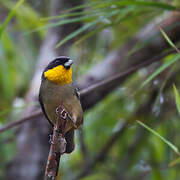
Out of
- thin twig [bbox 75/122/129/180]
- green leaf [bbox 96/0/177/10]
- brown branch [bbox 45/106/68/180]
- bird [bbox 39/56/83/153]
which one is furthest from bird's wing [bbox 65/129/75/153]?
thin twig [bbox 75/122/129/180]

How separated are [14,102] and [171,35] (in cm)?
191

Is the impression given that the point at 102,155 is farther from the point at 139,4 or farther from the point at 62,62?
the point at 139,4

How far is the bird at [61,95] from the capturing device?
3160mm

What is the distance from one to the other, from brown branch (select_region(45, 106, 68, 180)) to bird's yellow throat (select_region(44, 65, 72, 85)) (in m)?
0.59

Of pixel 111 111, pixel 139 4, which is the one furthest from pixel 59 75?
pixel 111 111

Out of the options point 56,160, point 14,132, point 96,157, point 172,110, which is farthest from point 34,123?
point 56,160

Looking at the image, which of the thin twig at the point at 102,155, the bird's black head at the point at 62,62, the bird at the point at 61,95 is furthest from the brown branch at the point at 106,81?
the thin twig at the point at 102,155

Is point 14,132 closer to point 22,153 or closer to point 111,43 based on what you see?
point 22,153

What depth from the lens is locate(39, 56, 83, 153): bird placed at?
3.16 meters

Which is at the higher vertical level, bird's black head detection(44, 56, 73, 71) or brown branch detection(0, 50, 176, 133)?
bird's black head detection(44, 56, 73, 71)

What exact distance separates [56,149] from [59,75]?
962 mm

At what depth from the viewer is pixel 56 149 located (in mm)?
2463

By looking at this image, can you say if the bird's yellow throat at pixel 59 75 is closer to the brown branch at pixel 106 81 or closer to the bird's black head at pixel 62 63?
the bird's black head at pixel 62 63

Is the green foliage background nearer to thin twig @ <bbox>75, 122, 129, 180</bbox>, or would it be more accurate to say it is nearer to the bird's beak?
thin twig @ <bbox>75, 122, 129, 180</bbox>
